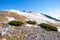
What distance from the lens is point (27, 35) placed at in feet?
84.9

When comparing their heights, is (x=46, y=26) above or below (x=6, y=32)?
below

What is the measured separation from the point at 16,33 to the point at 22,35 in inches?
48.8

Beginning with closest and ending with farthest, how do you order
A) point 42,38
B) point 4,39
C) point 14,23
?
point 4,39 < point 42,38 < point 14,23

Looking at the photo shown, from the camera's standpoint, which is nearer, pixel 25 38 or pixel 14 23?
pixel 25 38

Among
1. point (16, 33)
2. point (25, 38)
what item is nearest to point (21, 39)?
point (25, 38)

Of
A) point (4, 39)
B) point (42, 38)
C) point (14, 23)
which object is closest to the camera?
point (4, 39)

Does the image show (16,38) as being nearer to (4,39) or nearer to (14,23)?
(4,39)

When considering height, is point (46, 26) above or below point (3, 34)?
below

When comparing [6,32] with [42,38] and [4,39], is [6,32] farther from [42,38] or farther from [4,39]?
[42,38]

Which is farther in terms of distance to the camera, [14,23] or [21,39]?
[14,23]

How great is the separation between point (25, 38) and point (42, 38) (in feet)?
9.53

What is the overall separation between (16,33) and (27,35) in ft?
6.41

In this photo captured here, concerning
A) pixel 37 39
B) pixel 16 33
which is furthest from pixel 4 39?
pixel 37 39

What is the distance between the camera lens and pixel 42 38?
25.0 m
